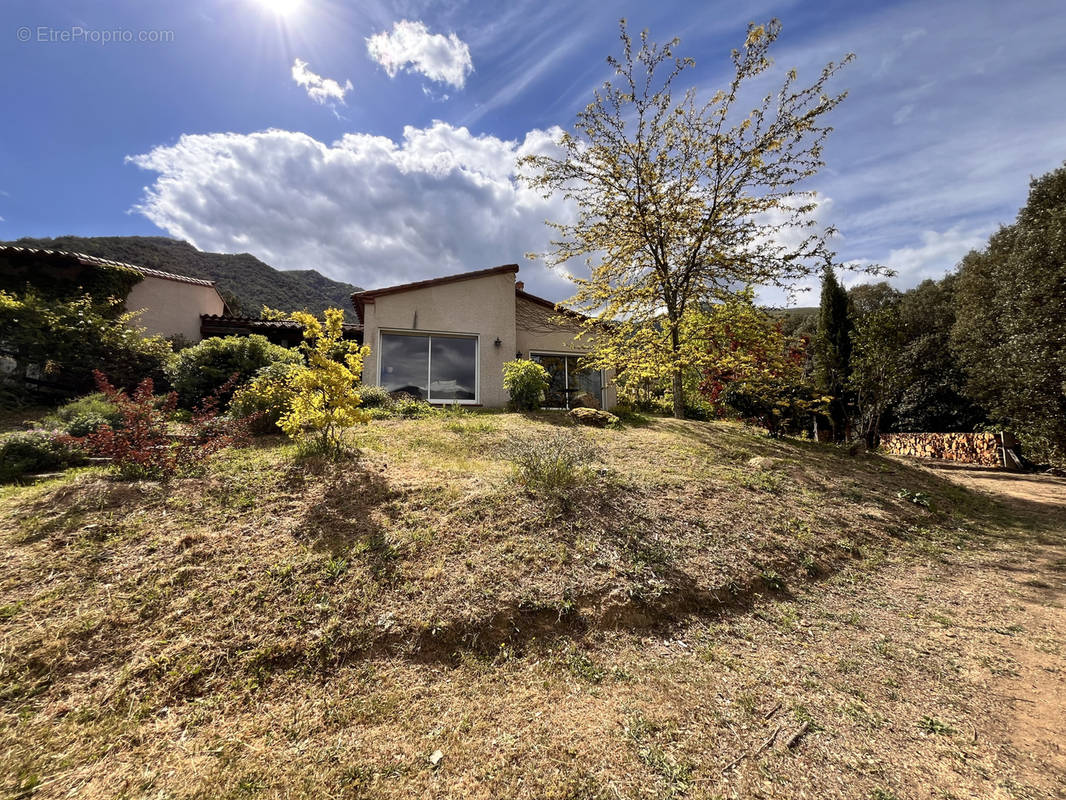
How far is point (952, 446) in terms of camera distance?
15953 millimetres

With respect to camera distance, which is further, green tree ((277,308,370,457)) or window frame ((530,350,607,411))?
window frame ((530,350,607,411))

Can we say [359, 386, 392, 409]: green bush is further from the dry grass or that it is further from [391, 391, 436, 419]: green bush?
the dry grass

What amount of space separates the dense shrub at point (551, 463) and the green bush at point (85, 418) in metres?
6.00

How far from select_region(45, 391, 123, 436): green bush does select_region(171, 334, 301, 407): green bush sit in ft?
5.27

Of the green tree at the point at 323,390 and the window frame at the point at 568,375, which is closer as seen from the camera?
the green tree at the point at 323,390

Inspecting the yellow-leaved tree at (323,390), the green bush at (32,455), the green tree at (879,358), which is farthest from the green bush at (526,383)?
the green tree at (879,358)

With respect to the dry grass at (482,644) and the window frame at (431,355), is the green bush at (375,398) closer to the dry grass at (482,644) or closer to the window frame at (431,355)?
the window frame at (431,355)

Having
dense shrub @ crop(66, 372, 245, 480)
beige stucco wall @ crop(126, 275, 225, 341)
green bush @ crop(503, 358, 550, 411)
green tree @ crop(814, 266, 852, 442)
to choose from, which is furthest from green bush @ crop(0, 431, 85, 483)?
green tree @ crop(814, 266, 852, 442)

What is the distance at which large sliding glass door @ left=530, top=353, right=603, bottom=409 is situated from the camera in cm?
1337

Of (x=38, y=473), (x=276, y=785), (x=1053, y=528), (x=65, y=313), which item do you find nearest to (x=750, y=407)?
(x=1053, y=528)

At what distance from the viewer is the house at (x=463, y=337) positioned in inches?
455

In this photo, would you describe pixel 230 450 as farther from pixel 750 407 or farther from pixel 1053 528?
pixel 1053 528

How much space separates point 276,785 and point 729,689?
2.98 metres

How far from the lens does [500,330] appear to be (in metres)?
12.8
